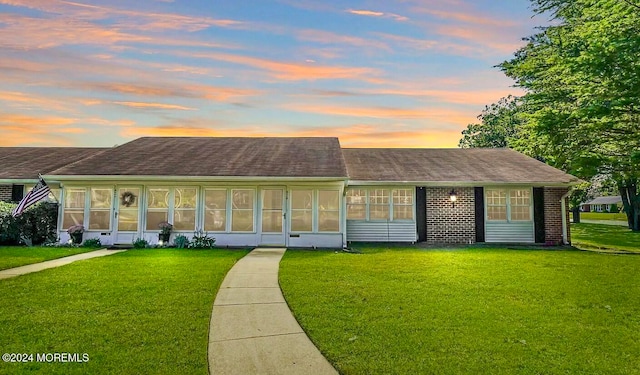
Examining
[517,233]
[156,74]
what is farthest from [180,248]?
[517,233]

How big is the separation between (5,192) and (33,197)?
3499 mm

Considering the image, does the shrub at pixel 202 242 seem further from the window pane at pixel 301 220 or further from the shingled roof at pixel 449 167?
the shingled roof at pixel 449 167

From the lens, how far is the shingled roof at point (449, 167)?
50.0 ft

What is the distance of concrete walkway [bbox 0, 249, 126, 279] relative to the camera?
8.20 metres

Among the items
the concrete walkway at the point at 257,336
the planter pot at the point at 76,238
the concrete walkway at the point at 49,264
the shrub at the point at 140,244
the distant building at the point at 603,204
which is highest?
the distant building at the point at 603,204

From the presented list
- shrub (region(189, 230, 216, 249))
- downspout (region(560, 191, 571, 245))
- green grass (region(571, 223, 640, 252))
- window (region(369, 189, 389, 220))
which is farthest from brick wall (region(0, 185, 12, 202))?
green grass (region(571, 223, 640, 252))

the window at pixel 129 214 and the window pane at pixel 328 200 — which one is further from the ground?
the window pane at pixel 328 200

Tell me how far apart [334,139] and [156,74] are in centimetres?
875

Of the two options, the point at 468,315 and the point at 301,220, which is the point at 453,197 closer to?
the point at 301,220

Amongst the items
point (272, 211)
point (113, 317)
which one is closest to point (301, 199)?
point (272, 211)

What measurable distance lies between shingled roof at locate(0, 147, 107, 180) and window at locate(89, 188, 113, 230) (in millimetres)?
3036

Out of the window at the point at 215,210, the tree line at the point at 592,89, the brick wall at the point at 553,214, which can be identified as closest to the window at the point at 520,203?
the brick wall at the point at 553,214

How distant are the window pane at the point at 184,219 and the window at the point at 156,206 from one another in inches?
13.8

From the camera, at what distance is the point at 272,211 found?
13.8m
